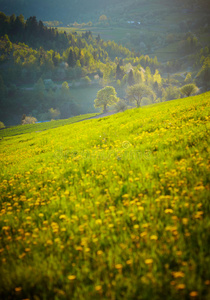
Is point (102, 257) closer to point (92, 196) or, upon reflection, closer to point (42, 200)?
point (92, 196)

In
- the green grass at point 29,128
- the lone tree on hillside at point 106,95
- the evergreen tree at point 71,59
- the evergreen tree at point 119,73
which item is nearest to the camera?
the green grass at point 29,128

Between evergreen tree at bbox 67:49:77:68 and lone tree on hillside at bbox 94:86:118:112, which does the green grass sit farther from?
evergreen tree at bbox 67:49:77:68

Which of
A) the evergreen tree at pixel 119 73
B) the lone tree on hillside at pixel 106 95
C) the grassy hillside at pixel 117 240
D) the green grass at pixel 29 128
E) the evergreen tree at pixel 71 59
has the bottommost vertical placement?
the grassy hillside at pixel 117 240

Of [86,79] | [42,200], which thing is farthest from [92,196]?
[86,79]

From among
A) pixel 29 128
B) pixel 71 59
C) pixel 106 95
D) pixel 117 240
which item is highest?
pixel 71 59

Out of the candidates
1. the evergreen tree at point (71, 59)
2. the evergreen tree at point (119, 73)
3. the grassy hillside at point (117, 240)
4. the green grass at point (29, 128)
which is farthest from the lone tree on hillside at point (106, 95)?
the evergreen tree at point (71, 59)

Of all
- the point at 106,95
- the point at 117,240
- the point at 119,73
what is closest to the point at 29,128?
the point at 106,95

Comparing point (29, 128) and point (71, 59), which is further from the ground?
point (71, 59)

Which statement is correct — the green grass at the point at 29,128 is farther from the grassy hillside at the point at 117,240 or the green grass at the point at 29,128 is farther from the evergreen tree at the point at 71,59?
the evergreen tree at the point at 71,59

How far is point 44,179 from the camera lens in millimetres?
5695

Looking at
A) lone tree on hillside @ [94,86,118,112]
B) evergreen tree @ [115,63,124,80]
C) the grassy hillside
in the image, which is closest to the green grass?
lone tree on hillside @ [94,86,118,112]

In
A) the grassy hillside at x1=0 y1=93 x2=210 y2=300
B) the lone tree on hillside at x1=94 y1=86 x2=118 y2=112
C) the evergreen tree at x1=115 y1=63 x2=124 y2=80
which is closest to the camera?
the grassy hillside at x1=0 y1=93 x2=210 y2=300

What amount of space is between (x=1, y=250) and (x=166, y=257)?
2.53 metres

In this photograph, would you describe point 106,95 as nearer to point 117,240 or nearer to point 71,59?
point 117,240
